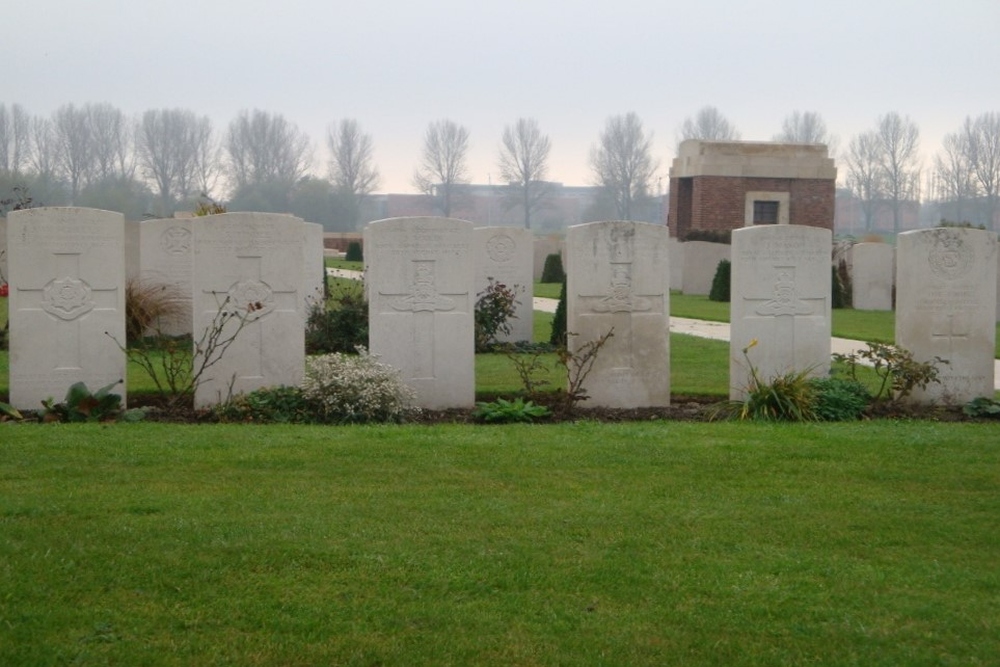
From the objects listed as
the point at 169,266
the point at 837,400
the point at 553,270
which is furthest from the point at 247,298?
the point at 553,270

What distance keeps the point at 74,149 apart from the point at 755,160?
3108 cm

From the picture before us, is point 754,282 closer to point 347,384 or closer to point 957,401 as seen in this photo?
point 957,401

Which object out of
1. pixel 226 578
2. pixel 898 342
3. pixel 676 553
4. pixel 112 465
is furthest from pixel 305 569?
pixel 898 342

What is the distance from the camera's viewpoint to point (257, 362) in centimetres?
974

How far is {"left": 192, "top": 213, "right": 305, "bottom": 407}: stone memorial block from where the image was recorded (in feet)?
31.5

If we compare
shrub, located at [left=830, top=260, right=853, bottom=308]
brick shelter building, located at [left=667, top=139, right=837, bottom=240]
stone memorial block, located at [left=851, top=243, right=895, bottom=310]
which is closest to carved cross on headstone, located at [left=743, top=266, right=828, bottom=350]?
stone memorial block, located at [left=851, top=243, right=895, bottom=310]

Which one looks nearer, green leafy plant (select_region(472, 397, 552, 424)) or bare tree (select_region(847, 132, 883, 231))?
green leafy plant (select_region(472, 397, 552, 424))

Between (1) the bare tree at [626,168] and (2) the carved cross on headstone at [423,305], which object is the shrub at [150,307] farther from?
(1) the bare tree at [626,168]

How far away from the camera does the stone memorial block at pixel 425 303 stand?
978 centimetres

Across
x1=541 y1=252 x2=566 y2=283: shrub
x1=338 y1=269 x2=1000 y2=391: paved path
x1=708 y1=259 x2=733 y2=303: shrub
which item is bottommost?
x1=338 y1=269 x2=1000 y2=391: paved path

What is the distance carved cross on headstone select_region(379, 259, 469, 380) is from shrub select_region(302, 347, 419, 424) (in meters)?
0.53

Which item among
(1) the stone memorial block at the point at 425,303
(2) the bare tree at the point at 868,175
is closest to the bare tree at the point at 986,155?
(2) the bare tree at the point at 868,175

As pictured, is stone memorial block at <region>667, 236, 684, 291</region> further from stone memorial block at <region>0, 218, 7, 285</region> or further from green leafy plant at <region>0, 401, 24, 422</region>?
green leafy plant at <region>0, 401, 24, 422</region>

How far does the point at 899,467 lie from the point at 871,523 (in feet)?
4.66
